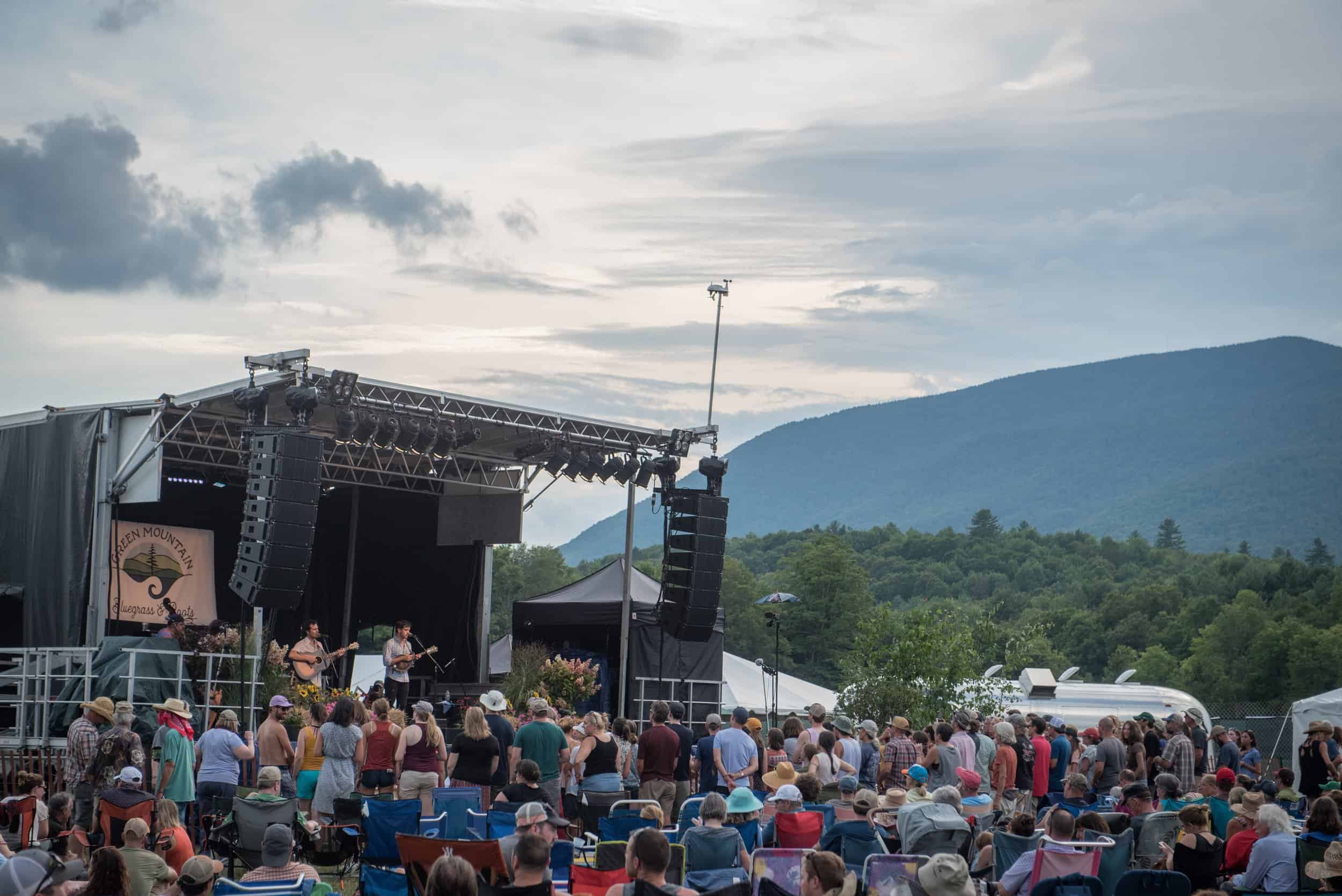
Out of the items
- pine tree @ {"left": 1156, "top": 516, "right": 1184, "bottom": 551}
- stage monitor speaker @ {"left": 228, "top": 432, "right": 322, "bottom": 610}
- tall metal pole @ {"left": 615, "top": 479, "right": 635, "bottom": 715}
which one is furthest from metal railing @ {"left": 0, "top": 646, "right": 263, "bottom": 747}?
pine tree @ {"left": 1156, "top": 516, "right": 1184, "bottom": 551}

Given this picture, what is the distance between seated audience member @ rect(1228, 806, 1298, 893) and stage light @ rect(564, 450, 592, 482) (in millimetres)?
10238

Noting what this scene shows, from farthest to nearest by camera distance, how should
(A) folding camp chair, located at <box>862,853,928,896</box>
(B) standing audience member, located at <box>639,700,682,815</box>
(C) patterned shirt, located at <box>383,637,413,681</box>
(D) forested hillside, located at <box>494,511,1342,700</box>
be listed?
(D) forested hillside, located at <box>494,511,1342,700</box> → (C) patterned shirt, located at <box>383,637,413,681</box> → (B) standing audience member, located at <box>639,700,682,815</box> → (A) folding camp chair, located at <box>862,853,928,896</box>

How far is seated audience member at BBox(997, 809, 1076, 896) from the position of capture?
6410 mm

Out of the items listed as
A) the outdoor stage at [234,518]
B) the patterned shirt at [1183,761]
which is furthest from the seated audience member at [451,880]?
the outdoor stage at [234,518]

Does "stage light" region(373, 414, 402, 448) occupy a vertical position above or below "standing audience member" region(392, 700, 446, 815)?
above

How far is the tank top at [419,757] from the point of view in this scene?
8.87 m

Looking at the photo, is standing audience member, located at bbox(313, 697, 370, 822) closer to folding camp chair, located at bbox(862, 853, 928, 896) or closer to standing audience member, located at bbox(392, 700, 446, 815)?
standing audience member, located at bbox(392, 700, 446, 815)

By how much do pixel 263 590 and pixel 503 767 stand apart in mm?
4163

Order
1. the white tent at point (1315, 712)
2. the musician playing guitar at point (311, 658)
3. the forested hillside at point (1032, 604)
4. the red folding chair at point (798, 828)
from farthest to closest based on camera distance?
the forested hillside at point (1032, 604)
the white tent at point (1315, 712)
the musician playing guitar at point (311, 658)
the red folding chair at point (798, 828)

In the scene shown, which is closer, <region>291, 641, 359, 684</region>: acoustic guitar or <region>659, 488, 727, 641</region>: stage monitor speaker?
<region>291, 641, 359, 684</region>: acoustic guitar

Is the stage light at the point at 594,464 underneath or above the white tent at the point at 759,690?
above

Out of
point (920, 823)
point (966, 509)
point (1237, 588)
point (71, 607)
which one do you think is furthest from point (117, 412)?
point (966, 509)

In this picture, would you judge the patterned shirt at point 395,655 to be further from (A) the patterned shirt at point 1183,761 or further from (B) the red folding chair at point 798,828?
(B) the red folding chair at point 798,828

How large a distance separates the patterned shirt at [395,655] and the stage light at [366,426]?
250 centimetres
